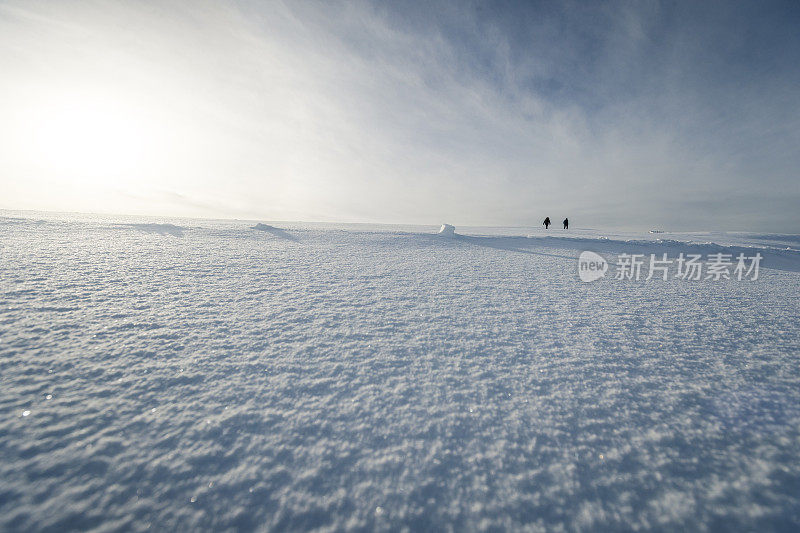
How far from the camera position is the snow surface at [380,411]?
146 centimetres

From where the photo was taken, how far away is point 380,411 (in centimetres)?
204

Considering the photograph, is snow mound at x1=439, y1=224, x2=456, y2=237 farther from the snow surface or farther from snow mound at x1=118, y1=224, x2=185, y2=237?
snow mound at x1=118, y1=224, x2=185, y2=237

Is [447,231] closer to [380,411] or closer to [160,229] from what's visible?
[160,229]

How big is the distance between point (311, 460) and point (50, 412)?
1.78 m

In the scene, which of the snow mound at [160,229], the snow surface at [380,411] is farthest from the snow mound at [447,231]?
the snow mound at [160,229]

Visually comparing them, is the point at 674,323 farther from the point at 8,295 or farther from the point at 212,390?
the point at 8,295

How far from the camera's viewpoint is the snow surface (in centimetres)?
146

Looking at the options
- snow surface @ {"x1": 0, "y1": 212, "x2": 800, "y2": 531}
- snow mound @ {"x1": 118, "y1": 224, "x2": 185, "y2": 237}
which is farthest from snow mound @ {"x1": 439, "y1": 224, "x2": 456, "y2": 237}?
snow mound @ {"x1": 118, "y1": 224, "x2": 185, "y2": 237}

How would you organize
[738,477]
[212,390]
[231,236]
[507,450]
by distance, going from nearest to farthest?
[738,477] → [507,450] → [212,390] → [231,236]

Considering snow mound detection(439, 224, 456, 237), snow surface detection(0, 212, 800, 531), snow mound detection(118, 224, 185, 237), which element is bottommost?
snow surface detection(0, 212, 800, 531)

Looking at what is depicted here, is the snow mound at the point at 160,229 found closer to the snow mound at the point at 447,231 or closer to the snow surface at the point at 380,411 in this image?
the snow surface at the point at 380,411

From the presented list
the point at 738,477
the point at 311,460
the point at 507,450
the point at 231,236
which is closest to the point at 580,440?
the point at 507,450

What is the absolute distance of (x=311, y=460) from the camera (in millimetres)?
1656

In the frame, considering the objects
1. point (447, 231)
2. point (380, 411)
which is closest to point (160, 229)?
point (447, 231)
